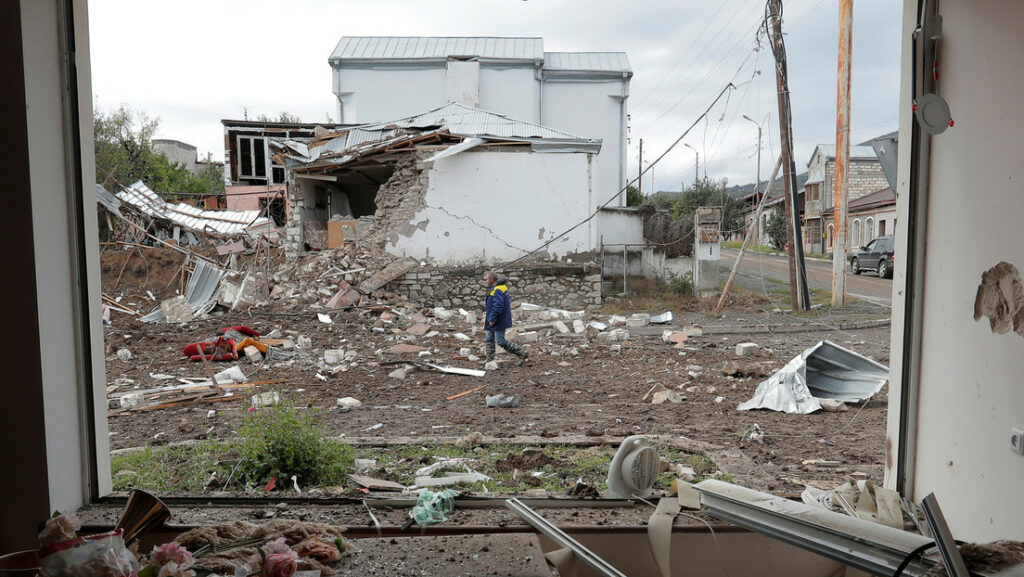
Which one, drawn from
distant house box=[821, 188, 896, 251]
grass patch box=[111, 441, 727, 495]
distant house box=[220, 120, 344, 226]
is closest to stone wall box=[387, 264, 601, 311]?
distant house box=[220, 120, 344, 226]

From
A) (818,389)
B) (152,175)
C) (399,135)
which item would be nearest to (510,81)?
(399,135)

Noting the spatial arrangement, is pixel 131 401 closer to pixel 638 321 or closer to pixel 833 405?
pixel 833 405

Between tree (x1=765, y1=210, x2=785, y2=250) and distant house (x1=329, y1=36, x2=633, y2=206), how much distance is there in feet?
23.7

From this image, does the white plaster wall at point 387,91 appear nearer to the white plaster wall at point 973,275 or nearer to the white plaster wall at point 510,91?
the white plaster wall at point 510,91

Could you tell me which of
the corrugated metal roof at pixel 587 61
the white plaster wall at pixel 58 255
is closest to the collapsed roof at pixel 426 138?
the white plaster wall at pixel 58 255

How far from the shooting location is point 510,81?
26219 mm

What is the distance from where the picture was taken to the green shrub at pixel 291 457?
4000 millimetres

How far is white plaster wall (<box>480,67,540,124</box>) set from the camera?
85.5ft

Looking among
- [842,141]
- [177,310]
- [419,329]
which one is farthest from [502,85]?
Answer: [419,329]

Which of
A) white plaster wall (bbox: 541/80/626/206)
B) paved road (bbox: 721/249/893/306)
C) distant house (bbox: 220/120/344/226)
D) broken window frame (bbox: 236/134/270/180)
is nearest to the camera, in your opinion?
paved road (bbox: 721/249/893/306)

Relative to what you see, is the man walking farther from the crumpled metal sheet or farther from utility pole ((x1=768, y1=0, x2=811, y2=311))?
utility pole ((x1=768, y1=0, x2=811, y2=311))

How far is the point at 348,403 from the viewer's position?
6762 mm

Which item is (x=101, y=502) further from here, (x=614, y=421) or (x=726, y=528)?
(x=614, y=421)

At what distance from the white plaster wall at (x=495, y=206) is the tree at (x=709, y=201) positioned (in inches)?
300
